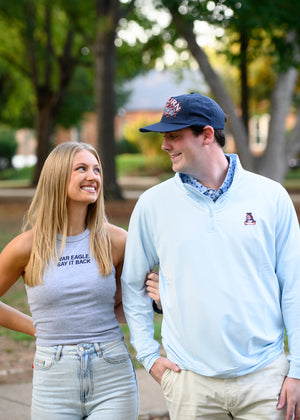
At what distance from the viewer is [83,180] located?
Result: 3.07m

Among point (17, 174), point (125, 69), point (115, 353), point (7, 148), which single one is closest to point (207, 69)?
point (115, 353)

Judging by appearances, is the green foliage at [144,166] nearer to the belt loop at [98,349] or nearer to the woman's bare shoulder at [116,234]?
the woman's bare shoulder at [116,234]

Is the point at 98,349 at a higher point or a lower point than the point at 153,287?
lower

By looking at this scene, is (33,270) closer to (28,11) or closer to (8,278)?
(8,278)

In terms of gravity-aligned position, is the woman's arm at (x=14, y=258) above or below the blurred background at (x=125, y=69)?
below

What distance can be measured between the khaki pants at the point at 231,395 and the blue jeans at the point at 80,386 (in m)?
0.32

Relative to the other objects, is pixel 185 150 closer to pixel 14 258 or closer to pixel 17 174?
pixel 14 258

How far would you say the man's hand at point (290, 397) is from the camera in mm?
2602

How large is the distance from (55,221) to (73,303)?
15.5 inches

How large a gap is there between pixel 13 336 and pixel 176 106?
5.58 metres

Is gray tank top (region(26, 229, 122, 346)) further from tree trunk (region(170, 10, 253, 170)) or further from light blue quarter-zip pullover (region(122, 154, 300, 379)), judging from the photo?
tree trunk (region(170, 10, 253, 170))

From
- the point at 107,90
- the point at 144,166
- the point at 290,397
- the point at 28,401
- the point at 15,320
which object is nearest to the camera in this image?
the point at 290,397

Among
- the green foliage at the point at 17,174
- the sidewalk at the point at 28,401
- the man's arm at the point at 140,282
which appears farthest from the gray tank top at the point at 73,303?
the green foliage at the point at 17,174

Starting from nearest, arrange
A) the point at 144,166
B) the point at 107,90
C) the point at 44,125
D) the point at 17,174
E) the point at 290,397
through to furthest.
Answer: the point at 290,397 < the point at 107,90 < the point at 44,125 < the point at 17,174 < the point at 144,166
